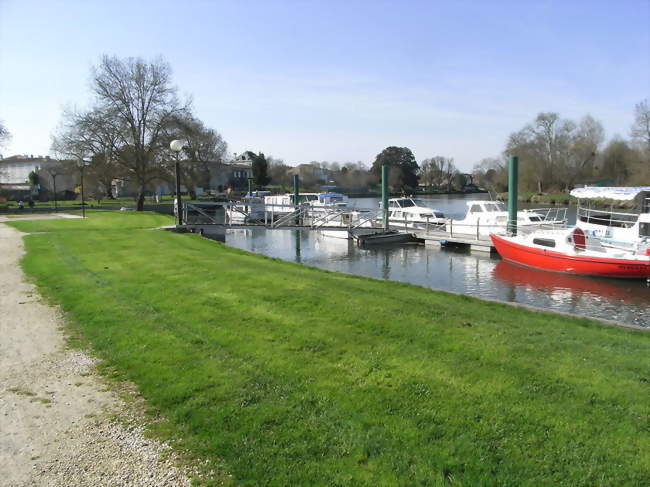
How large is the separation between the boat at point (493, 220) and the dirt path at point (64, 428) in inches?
1041

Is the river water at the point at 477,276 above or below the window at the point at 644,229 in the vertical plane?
below

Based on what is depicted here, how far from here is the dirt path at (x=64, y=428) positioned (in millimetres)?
4000

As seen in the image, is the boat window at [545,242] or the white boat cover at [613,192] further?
the white boat cover at [613,192]

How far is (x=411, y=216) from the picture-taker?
3756cm

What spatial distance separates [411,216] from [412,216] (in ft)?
0.29

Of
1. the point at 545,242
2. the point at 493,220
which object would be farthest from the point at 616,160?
the point at 545,242

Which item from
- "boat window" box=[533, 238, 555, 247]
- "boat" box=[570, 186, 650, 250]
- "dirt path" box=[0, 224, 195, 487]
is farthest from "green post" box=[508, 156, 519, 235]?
"dirt path" box=[0, 224, 195, 487]

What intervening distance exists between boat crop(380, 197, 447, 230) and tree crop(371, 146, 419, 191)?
94920 millimetres

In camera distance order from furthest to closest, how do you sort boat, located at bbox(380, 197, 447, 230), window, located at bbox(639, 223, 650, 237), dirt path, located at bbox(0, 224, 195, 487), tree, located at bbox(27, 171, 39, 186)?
1. tree, located at bbox(27, 171, 39, 186)
2. boat, located at bbox(380, 197, 447, 230)
3. window, located at bbox(639, 223, 650, 237)
4. dirt path, located at bbox(0, 224, 195, 487)

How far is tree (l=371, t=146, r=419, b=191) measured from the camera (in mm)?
137375

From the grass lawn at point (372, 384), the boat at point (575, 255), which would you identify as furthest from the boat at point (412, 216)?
the grass lawn at point (372, 384)

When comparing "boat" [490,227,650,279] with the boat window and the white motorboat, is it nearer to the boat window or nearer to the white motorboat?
the boat window

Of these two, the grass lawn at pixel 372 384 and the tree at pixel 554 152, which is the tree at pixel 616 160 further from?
the grass lawn at pixel 372 384

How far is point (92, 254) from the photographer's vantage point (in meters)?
15.4
